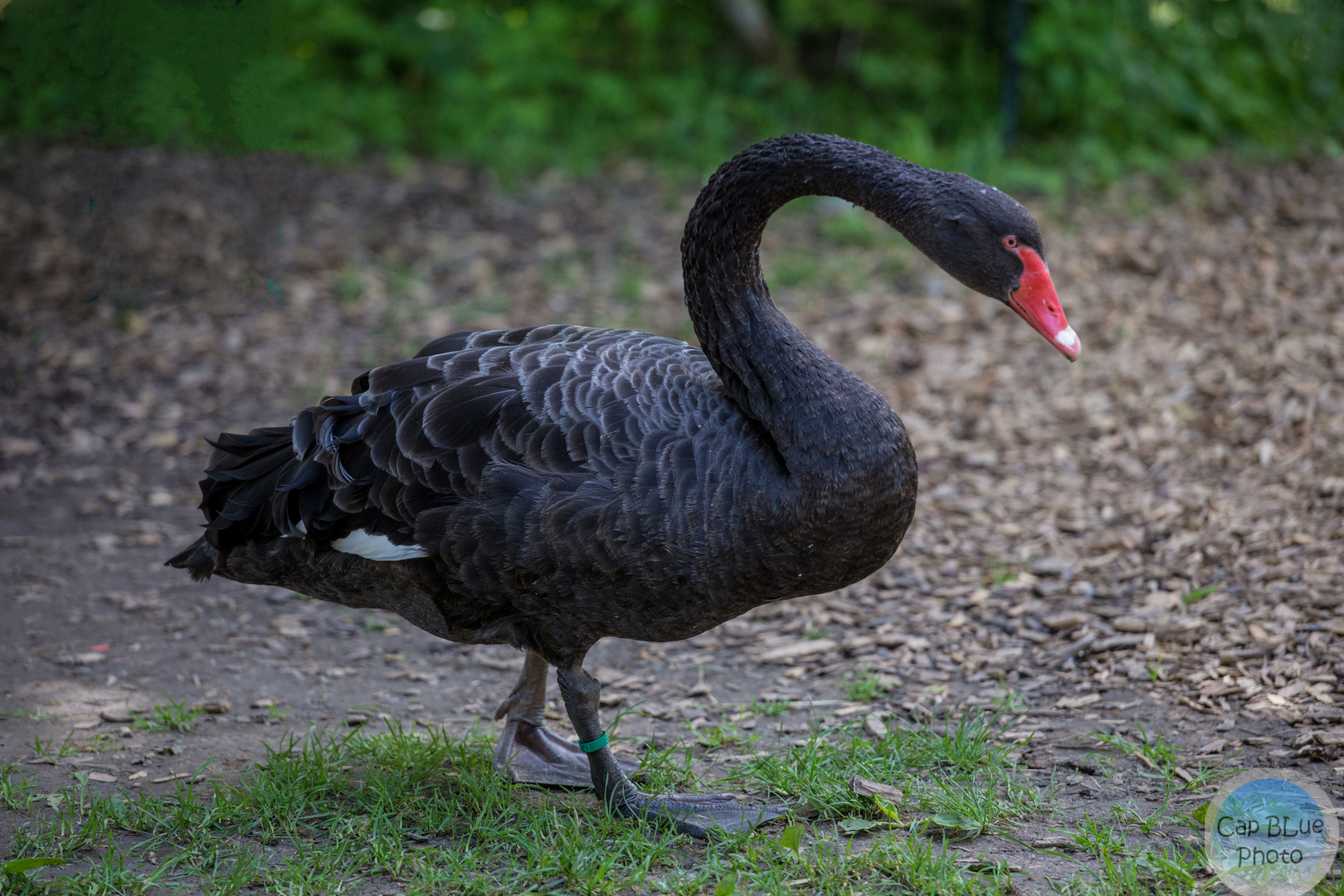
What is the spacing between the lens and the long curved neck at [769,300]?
11.0 feet

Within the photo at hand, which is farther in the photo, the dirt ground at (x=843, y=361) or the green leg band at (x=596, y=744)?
the dirt ground at (x=843, y=361)

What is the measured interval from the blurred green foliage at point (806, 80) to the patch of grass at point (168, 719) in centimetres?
483

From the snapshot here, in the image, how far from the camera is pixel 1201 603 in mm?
4555

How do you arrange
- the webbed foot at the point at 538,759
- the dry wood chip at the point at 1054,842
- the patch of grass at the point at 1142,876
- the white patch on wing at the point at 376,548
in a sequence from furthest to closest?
the webbed foot at the point at 538,759, the white patch on wing at the point at 376,548, the dry wood chip at the point at 1054,842, the patch of grass at the point at 1142,876

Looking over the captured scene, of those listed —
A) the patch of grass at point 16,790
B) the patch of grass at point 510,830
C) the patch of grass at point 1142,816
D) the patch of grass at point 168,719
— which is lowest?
the patch of grass at point 16,790

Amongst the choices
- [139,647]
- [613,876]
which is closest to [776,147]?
[613,876]

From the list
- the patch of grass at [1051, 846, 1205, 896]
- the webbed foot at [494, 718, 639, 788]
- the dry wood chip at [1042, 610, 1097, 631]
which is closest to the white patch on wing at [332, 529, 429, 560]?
the webbed foot at [494, 718, 639, 788]

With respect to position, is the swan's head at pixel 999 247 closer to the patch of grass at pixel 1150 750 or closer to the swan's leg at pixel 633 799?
the patch of grass at pixel 1150 750

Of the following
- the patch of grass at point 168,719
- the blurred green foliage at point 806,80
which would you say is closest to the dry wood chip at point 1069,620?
the patch of grass at point 168,719

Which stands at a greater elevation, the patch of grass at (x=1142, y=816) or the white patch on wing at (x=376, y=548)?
the white patch on wing at (x=376, y=548)

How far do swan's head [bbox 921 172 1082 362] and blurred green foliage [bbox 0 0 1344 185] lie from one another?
5.82 m

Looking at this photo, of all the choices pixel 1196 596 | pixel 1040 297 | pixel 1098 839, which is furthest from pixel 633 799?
pixel 1196 596

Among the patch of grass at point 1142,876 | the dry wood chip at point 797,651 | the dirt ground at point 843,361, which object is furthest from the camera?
the dry wood chip at point 797,651

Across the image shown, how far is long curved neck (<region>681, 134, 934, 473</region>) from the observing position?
3.34 m
